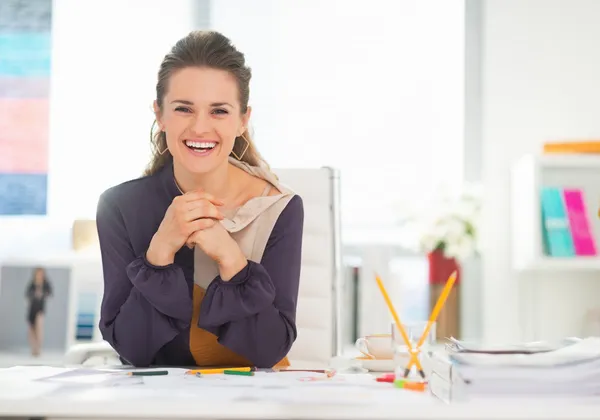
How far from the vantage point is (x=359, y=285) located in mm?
3256

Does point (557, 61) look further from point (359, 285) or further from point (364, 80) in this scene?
point (359, 285)

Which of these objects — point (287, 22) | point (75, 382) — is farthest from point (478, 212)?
point (75, 382)

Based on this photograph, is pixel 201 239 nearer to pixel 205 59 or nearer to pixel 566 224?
pixel 205 59

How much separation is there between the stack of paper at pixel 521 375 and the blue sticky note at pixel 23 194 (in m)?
2.96

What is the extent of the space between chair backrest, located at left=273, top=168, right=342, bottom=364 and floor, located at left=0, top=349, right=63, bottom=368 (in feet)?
5.15

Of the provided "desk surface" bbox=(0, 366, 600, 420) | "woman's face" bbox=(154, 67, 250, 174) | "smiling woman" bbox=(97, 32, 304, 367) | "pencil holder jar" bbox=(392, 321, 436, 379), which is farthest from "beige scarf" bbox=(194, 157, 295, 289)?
"desk surface" bbox=(0, 366, 600, 420)

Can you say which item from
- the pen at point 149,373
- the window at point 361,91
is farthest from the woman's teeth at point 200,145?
the window at point 361,91

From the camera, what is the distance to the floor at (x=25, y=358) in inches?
128

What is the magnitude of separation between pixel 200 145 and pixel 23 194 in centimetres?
225

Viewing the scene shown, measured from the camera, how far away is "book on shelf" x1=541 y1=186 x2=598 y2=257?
307 centimetres

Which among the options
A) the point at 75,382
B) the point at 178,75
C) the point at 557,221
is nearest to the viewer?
the point at 75,382

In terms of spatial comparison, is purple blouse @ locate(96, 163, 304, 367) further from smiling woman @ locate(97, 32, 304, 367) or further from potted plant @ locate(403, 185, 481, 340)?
potted plant @ locate(403, 185, 481, 340)

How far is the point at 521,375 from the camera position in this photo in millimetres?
956

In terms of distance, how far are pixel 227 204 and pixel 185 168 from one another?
0.37 feet
